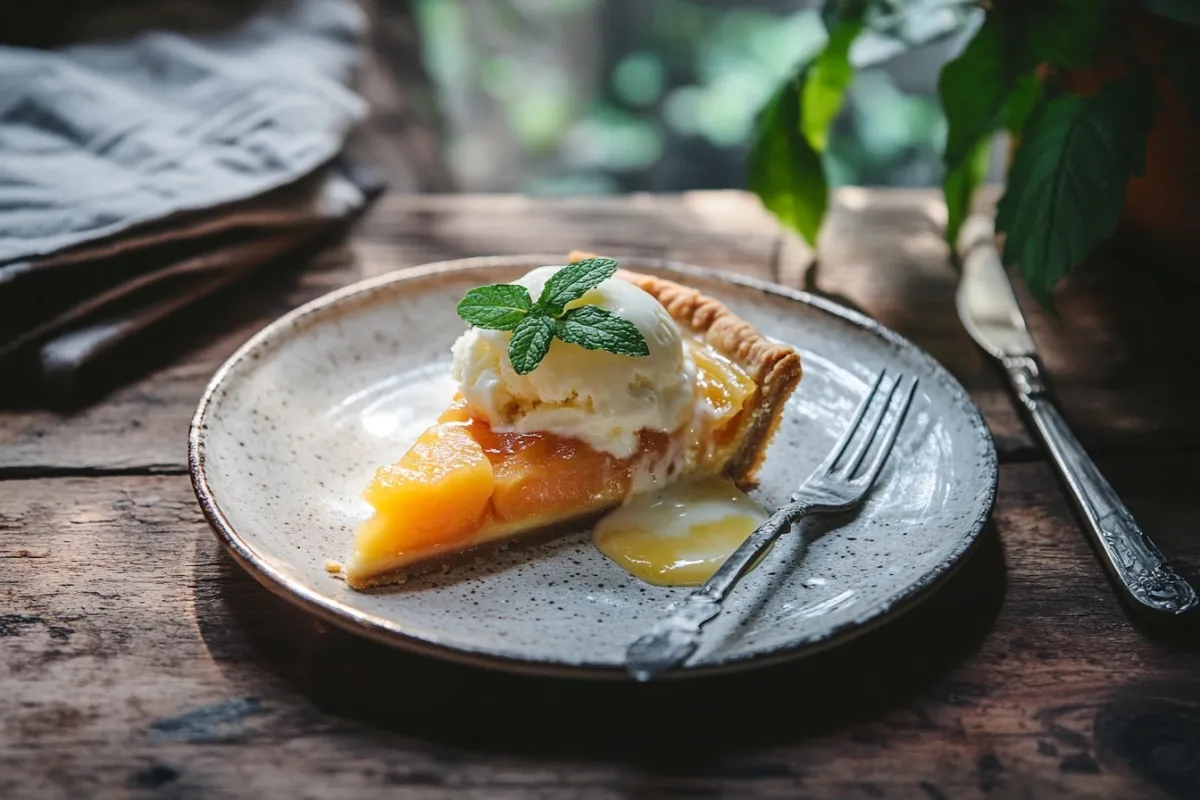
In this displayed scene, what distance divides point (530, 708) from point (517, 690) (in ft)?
0.12

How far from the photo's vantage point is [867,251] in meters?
2.84

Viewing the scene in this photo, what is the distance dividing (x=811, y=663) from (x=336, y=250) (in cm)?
174

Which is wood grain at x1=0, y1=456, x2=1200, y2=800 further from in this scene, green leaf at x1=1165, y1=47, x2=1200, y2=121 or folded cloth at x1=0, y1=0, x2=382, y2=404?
green leaf at x1=1165, y1=47, x2=1200, y2=121

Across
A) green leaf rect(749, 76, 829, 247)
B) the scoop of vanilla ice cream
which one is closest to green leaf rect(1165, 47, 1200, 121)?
green leaf rect(749, 76, 829, 247)

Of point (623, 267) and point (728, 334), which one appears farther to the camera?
point (623, 267)

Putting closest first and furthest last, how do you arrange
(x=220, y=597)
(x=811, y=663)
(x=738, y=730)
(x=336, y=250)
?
1. (x=738, y=730)
2. (x=811, y=663)
3. (x=220, y=597)
4. (x=336, y=250)

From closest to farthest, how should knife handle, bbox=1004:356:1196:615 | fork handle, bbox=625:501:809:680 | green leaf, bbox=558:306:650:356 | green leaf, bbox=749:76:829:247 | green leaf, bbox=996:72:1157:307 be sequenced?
fork handle, bbox=625:501:809:680 → knife handle, bbox=1004:356:1196:615 → green leaf, bbox=558:306:650:356 → green leaf, bbox=996:72:1157:307 → green leaf, bbox=749:76:829:247

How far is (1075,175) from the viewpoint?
2.16m

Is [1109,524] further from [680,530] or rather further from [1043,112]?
[1043,112]

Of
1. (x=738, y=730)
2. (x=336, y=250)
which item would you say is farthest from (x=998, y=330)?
(x=336, y=250)

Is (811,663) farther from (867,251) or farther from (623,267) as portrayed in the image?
(867,251)

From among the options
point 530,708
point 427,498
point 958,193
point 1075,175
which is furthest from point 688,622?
point 958,193

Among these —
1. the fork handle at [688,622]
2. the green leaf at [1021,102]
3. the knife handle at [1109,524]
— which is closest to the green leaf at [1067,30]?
the green leaf at [1021,102]

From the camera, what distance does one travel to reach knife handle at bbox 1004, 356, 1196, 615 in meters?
1.62
